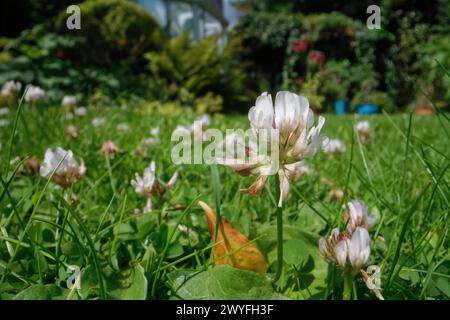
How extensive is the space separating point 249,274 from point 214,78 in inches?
255

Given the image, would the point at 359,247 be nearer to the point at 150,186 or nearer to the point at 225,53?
the point at 150,186

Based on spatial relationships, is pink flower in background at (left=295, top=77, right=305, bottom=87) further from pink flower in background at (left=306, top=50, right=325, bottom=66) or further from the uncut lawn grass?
the uncut lawn grass

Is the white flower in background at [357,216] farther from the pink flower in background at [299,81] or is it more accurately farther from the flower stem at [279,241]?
the pink flower in background at [299,81]

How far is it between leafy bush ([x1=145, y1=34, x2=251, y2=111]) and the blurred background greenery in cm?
2

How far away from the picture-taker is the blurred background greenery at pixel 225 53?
5.09 meters

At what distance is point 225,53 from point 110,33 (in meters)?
1.99

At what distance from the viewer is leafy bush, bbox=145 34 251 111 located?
6.03 m

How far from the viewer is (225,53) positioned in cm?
719

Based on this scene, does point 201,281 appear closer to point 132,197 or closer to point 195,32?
point 132,197

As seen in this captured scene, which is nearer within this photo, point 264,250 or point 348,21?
point 264,250

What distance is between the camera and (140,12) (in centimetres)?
630

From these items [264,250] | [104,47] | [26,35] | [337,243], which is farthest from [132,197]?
[104,47]

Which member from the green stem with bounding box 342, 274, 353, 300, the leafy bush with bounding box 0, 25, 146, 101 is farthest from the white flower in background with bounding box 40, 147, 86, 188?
the leafy bush with bounding box 0, 25, 146, 101

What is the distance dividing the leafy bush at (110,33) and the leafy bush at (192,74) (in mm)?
303
